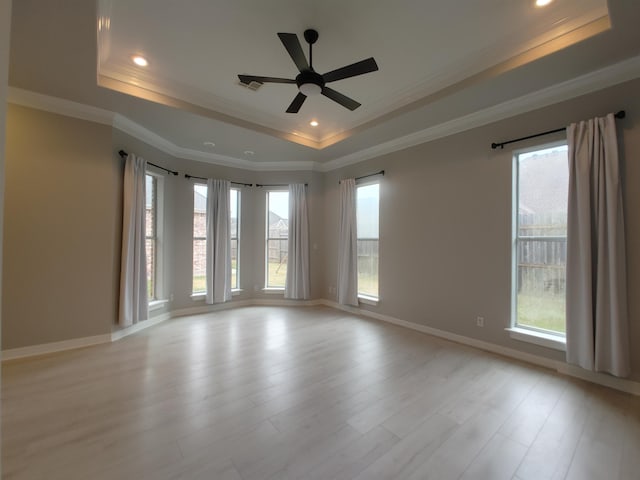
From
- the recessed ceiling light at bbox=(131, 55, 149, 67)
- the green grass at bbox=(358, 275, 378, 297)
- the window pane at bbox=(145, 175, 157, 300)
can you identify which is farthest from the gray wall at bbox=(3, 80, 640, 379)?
the recessed ceiling light at bbox=(131, 55, 149, 67)

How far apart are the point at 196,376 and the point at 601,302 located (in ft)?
12.5

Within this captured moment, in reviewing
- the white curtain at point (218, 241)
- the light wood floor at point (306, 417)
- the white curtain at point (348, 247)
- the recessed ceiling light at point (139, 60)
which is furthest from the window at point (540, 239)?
the white curtain at point (218, 241)

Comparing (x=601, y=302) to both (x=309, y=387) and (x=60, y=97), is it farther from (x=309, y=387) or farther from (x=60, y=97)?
(x=60, y=97)

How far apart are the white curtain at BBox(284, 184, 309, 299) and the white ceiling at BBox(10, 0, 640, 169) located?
196cm

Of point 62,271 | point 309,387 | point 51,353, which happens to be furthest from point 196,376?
point 62,271

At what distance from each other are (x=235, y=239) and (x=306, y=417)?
13.1 feet

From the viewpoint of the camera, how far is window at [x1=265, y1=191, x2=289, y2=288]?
5.88 metres

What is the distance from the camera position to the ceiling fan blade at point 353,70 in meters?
2.33

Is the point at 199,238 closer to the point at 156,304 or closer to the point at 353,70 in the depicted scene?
the point at 156,304

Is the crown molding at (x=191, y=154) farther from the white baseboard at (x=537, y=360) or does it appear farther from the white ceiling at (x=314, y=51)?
the white baseboard at (x=537, y=360)

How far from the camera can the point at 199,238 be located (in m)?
5.22

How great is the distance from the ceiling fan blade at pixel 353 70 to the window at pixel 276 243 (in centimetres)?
355

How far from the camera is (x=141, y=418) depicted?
7.20 feet

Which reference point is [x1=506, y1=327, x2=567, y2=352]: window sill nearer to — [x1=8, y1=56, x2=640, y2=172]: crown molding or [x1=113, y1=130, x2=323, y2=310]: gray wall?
[x1=8, y1=56, x2=640, y2=172]: crown molding
